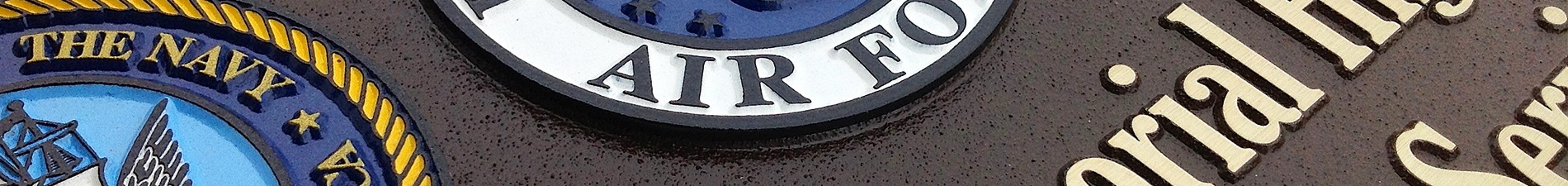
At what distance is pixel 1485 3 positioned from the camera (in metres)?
3.10

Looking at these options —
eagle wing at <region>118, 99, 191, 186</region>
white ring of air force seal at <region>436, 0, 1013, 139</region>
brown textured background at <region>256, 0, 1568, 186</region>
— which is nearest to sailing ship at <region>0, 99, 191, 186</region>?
eagle wing at <region>118, 99, 191, 186</region>

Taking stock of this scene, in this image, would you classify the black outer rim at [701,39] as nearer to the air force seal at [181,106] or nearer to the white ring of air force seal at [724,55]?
the white ring of air force seal at [724,55]

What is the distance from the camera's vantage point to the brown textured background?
7.72ft

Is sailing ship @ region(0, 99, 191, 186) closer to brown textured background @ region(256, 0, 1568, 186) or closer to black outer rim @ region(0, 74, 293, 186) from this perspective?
black outer rim @ region(0, 74, 293, 186)

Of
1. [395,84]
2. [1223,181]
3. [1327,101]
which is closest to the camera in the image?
[395,84]

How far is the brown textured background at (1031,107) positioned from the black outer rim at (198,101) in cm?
26

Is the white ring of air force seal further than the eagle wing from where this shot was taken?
Yes

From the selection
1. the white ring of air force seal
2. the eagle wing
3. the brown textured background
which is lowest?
the brown textured background

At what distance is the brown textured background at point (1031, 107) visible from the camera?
235 cm

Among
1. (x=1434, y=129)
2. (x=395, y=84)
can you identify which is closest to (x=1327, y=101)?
(x=1434, y=129)

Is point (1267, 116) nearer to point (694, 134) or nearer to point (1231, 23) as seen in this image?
point (1231, 23)

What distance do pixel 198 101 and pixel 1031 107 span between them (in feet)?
5.27

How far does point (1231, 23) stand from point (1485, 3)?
72 centimetres

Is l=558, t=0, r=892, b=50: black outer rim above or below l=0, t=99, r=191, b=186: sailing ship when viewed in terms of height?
below
